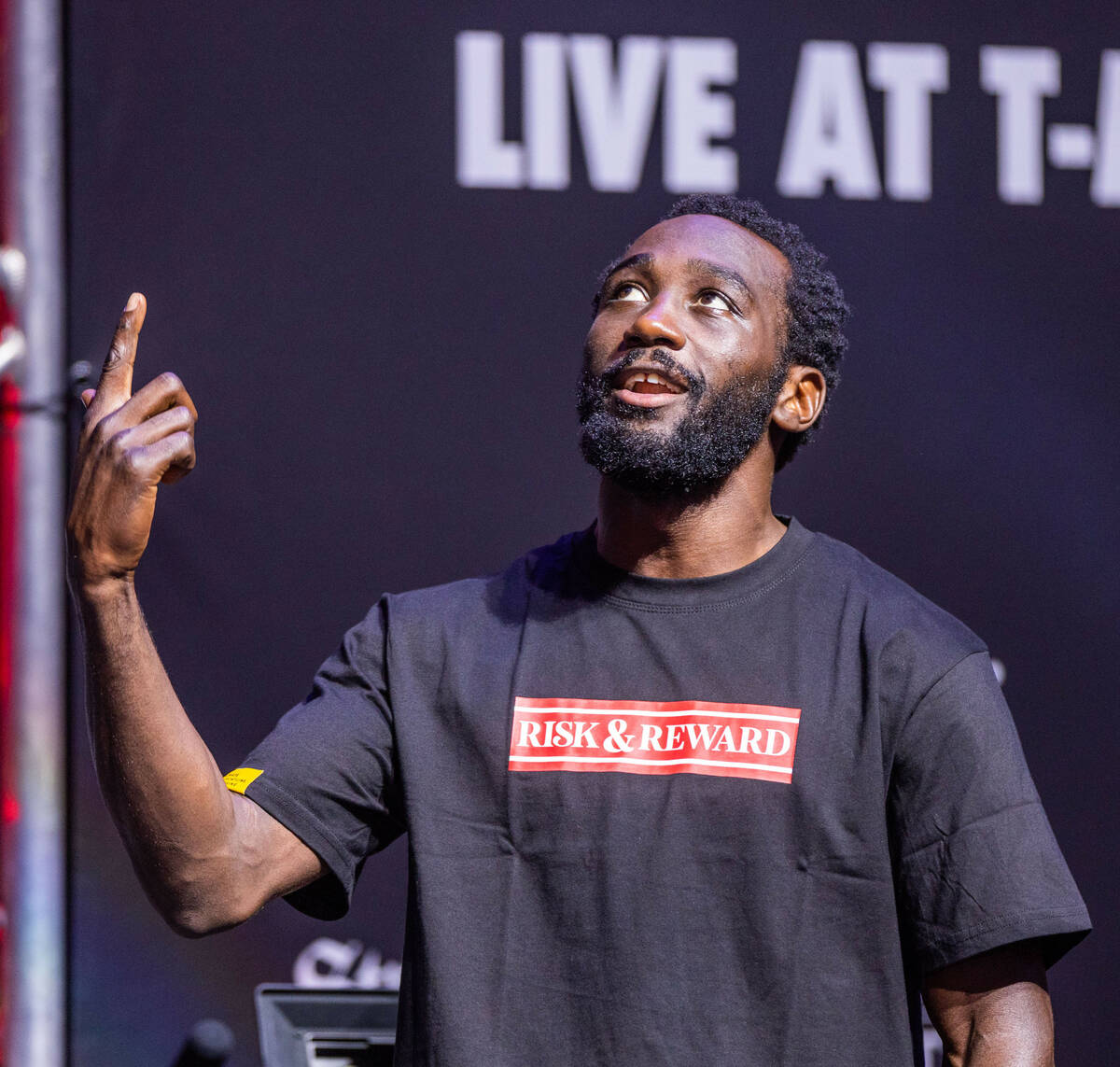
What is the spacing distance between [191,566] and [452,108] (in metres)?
0.91

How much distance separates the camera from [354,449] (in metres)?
2.34

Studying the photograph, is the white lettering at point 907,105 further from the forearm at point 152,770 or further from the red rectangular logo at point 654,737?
the forearm at point 152,770

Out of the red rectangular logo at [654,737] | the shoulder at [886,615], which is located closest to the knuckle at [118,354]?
the red rectangular logo at [654,737]

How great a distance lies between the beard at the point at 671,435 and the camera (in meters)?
1.56

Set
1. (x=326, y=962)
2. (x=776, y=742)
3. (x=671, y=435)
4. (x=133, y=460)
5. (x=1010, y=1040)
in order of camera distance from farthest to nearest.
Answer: (x=326, y=962) → (x=671, y=435) → (x=776, y=742) → (x=1010, y=1040) → (x=133, y=460)

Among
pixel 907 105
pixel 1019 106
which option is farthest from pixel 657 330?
pixel 1019 106

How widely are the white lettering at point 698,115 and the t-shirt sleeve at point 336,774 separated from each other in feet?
3.94

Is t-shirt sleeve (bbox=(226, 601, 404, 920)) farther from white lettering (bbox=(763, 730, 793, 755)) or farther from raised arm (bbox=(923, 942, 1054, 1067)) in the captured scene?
raised arm (bbox=(923, 942, 1054, 1067))

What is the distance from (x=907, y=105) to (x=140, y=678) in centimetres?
183

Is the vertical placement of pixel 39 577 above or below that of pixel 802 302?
below

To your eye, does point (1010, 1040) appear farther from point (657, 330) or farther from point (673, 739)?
point (657, 330)

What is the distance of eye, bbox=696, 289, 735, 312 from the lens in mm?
1670

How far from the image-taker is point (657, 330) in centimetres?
160

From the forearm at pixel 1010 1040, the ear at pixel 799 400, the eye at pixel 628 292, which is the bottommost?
the forearm at pixel 1010 1040
